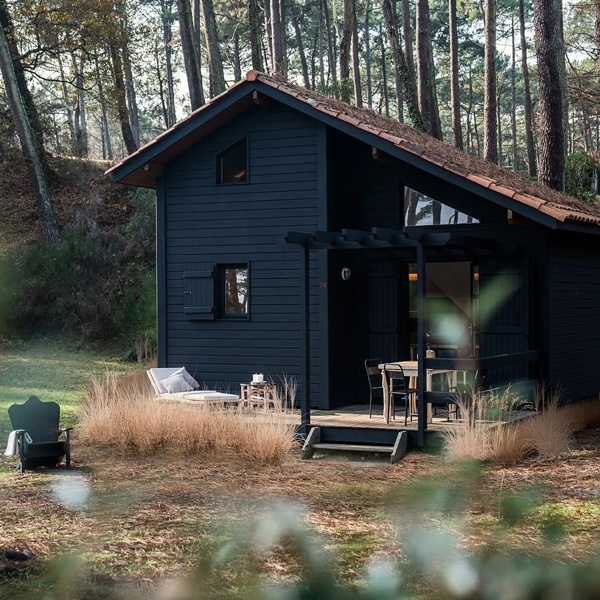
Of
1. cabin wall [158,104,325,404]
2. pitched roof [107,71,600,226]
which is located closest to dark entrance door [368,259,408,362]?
cabin wall [158,104,325,404]

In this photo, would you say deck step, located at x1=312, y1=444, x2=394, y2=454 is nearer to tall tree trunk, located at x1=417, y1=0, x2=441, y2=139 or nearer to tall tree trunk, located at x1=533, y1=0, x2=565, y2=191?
tall tree trunk, located at x1=533, y1=0, x2=565, y2=191

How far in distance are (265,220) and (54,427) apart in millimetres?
4861

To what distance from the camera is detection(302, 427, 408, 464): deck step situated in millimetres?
10547

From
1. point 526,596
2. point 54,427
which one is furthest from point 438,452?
point 526,596

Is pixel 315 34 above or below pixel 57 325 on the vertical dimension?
above

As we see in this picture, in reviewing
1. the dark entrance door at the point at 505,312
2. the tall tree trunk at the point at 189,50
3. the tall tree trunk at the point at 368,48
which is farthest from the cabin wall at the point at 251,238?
the tall tree trunk at the point at 368,48

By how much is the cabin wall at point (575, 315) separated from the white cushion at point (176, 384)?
521 cm

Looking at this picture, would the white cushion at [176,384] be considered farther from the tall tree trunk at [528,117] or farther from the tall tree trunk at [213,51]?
the tall tree trunk at [528,117]

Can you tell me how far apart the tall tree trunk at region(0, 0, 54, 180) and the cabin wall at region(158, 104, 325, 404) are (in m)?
12.6

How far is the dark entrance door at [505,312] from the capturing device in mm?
12734

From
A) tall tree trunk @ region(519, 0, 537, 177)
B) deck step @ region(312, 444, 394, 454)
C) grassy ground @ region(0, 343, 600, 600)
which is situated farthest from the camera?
tall tree trunk @ region(519, 0, 537, 177)

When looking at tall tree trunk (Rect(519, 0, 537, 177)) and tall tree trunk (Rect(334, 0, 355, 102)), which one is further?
tall tree trunk (Rect(519, 0, 537, 177))

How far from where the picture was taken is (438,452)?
1069 cm

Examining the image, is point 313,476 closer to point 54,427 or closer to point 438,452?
point 438,452
